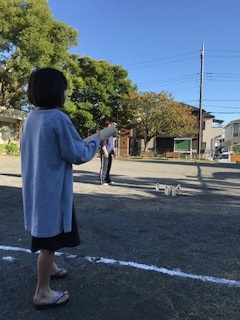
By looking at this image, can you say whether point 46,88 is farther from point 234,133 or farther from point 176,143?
point 234,133

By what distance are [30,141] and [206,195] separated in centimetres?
606

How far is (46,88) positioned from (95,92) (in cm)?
3207

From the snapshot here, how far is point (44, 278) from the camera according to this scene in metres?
2.43

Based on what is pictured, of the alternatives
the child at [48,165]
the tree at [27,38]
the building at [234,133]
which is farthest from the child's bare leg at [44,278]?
the building at [234,133]

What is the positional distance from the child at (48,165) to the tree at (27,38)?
779 inches

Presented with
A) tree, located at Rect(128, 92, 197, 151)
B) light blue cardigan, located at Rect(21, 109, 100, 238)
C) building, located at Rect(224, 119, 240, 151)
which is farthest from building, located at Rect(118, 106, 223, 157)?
light blue cardigan, located at Rect(21, 109, 100, 238)

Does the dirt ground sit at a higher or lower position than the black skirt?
lower

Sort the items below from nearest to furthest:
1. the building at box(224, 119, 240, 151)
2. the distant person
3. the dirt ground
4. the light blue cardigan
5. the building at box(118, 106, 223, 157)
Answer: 1. the light blue cardigan
2. the dirt ground
3. the distant person
4. the building at box(118, 106, 223, 157)
5. the building at box(224, 119, 240, 151)

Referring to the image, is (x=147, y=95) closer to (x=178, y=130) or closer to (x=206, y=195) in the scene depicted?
(x=178, y=130)

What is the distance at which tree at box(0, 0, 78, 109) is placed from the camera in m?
20.3

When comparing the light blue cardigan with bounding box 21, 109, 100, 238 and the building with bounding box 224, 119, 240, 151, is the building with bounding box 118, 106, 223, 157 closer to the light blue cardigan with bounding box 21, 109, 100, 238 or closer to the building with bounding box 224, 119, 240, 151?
the building with bounding box 224, 119, 240, 151

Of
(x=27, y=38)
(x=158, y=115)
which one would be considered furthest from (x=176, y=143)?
(x=27, y=38)

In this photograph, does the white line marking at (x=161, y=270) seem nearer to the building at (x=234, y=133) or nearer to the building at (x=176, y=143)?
the building at (x=176, y=143)

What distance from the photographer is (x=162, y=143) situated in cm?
5028
